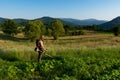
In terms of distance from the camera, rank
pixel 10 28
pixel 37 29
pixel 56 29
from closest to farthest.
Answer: pixel 37 29 → pixel 56 29 → pixel 10 28

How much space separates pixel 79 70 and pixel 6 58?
6.62 meters

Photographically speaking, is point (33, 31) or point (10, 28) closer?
point (33, 31)

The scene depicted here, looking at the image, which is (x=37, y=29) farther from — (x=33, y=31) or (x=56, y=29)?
(x=56, y=29)

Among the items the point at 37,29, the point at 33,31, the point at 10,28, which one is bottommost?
the point at 10,28

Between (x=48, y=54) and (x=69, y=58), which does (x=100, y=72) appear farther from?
(x=48, y=54)

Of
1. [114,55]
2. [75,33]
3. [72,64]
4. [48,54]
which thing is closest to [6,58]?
[48,54]

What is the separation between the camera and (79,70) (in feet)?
44.4

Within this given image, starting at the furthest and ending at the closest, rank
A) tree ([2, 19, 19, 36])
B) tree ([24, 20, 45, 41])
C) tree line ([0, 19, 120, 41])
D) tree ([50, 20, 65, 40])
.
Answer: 1. tree ([2, 19, 19, 36])
2. tree ([50, 20, 65, 40])
3. tree line ([0, 19, 120, 41])
4. tree ([24, 20, 45, 41])

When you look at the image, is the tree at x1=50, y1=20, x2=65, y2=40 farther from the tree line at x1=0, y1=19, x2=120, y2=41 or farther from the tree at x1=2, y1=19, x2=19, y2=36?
the tree at x1=2, y1=19, x2=19, y2=36

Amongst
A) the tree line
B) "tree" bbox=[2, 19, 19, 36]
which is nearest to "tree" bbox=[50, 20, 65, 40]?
the tree line

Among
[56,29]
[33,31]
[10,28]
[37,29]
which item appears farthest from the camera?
[10,28]

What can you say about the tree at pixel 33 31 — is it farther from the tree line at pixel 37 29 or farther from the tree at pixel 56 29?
the tree at pixel 56 29

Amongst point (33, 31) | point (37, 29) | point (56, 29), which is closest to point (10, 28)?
point (37, 29)

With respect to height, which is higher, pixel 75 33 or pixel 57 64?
pixel 57 64
